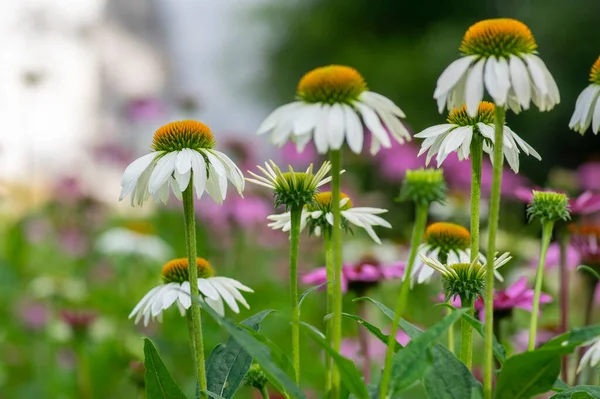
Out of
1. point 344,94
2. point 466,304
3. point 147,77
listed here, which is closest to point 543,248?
point 466,304

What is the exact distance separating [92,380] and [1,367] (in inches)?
12.8

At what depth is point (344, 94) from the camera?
1.45 feet

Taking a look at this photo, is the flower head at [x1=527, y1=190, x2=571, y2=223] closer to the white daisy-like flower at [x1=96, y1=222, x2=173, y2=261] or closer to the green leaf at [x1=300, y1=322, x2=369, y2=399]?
the green leaf at [x1=300, y1=322, x2=369, y2=399]

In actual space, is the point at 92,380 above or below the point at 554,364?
below

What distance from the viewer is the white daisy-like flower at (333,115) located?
41cm

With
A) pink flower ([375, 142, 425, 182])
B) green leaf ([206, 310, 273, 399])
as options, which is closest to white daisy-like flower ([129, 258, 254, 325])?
green leaf ([206, 310, 273, 399])

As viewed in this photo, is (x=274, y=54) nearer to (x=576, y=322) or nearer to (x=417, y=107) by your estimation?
(x=417, y=107)

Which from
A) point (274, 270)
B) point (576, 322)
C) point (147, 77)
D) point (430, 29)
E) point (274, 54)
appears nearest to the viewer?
point (576, 322)

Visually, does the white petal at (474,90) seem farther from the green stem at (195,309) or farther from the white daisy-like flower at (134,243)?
the white daisy-like flower at (134,243)

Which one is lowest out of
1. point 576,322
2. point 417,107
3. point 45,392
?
point 45,392

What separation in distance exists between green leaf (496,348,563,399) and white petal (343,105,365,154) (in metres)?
0.15

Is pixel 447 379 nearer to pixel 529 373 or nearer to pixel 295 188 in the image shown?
pixel 529 373

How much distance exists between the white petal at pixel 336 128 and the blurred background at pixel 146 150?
1.91 ft

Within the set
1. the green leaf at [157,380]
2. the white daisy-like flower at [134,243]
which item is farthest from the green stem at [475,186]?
the white daisy-like flower at [134,243]
